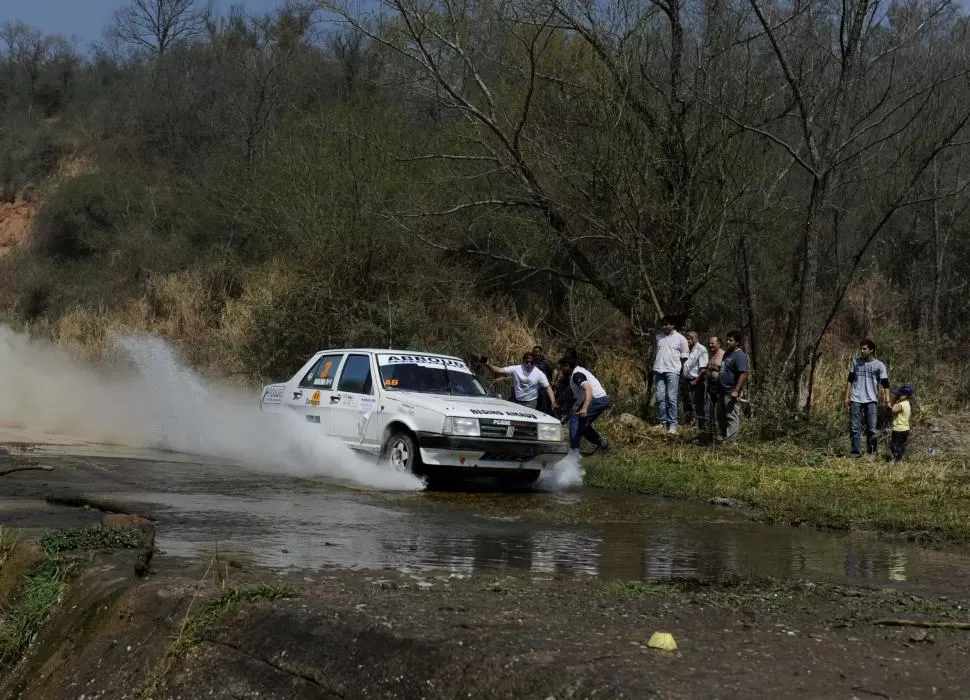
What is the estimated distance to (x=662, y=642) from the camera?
4.95m

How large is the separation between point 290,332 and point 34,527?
656 inches

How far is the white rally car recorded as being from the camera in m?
12.1

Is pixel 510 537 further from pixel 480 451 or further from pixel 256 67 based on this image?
pixel 256 67

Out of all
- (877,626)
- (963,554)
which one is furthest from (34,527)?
(963,554)

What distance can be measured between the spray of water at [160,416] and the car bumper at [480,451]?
47 cm

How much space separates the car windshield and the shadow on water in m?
1.63

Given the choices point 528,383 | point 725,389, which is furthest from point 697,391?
point 528,383

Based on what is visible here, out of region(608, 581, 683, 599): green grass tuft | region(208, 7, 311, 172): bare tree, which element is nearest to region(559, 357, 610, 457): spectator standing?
region(608, 581, 683, 599): green grass tuft

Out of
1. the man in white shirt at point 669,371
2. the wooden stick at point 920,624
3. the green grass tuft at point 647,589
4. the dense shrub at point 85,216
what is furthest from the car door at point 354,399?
the dense shrub at point 85,216

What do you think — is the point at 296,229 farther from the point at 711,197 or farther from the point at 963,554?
the point at 963,554

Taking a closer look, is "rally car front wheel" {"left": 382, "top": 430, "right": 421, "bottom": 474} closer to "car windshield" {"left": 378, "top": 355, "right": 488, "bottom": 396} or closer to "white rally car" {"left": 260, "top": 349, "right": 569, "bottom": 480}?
"white rally car" {"left": 260, "top": 349, "right": 569, "bottom": 480}

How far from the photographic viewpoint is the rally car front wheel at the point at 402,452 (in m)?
12.3

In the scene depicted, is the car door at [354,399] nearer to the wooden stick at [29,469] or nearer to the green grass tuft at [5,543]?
the wooden stick at [29,469]

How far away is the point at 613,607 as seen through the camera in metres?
5.82
